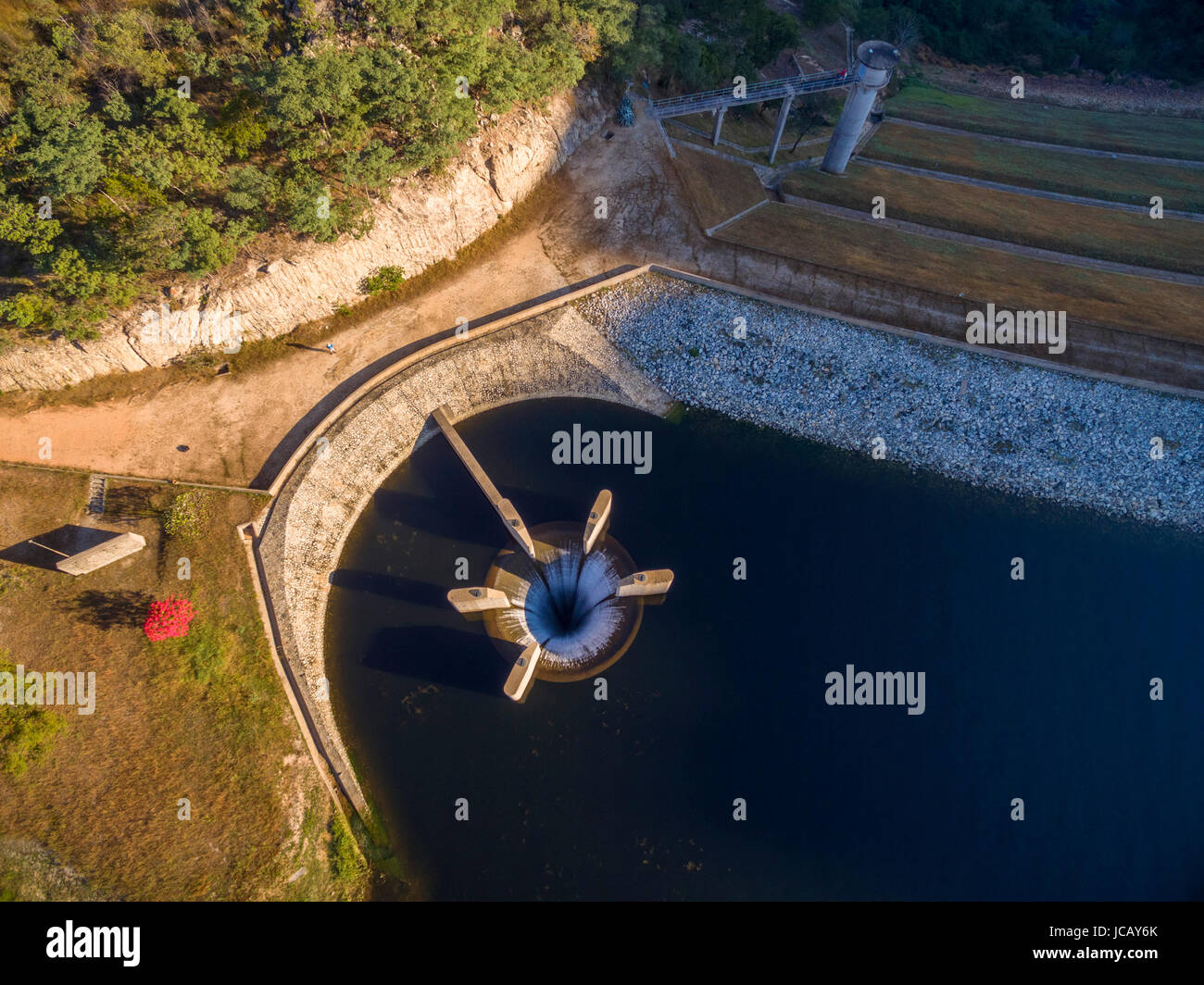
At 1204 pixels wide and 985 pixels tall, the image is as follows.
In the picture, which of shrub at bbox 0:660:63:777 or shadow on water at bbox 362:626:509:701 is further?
shadow on water at bbox 362:626:509:701

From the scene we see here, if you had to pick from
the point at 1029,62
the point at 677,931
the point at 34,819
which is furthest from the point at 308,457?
the point at 1029,62

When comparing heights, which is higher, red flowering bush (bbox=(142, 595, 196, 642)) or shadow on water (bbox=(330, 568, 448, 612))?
shadow on water (bbox=(330, 568, 448, 612))

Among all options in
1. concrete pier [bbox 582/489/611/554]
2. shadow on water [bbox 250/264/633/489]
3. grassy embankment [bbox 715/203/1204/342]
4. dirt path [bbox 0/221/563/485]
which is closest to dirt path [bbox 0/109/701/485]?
dirt path [bbox 0/221/563/485]

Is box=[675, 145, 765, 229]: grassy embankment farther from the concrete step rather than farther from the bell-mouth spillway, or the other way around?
the concrete step

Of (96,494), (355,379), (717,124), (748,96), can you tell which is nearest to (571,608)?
(355,379)

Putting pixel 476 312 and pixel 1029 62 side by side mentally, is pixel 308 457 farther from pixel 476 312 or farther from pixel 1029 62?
pixel 1029 62

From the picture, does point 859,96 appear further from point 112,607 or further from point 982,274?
point 112,607

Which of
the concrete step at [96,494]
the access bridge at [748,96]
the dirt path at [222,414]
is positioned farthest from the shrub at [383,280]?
the access bridge at [748,96]
